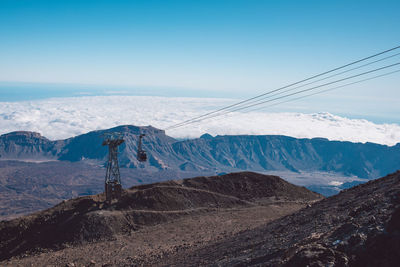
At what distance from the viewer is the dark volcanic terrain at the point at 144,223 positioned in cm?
3142

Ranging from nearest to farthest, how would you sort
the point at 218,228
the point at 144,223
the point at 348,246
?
the point at 348,246 → the point at 218,228 → the point at 144,223

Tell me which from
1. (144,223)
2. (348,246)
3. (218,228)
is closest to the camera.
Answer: (348,246)

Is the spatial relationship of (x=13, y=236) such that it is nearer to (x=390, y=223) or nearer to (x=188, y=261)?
(x=188, y=261)

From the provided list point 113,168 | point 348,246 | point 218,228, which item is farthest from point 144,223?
point 348,246

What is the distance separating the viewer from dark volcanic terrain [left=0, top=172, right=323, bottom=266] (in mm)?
31422

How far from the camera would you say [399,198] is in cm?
1775

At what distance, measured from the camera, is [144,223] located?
4069 centimetres

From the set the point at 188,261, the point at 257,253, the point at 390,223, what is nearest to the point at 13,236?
the point at 188,261

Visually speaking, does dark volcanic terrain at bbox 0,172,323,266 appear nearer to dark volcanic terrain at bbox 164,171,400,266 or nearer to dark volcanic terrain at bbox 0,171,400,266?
dark volcanic terrain at bbox 0,171,400,266

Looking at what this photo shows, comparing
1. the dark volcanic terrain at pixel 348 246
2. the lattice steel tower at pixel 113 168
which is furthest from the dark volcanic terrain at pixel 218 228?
the lattice steel tower at pixel 113 168

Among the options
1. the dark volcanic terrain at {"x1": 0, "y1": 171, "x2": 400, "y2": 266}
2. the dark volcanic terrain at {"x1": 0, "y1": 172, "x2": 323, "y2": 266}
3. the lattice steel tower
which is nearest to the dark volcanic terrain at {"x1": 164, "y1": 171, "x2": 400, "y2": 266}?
the dark volcanic terrain at {"x1": 0, "y1": 171, "x2": 400, "y2": 266}

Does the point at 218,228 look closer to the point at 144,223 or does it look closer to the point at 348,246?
the point at 144,223

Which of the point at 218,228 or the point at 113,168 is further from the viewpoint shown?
the point at 113,168

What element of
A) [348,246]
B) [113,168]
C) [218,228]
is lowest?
[218,228]
